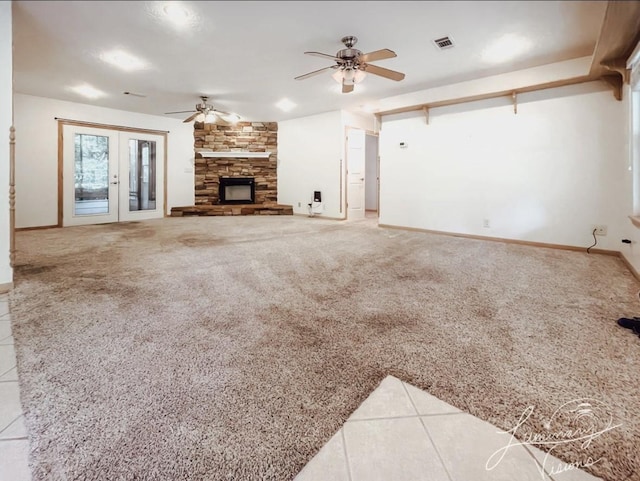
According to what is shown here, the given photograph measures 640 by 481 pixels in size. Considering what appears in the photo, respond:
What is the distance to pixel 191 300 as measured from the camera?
2406 mm

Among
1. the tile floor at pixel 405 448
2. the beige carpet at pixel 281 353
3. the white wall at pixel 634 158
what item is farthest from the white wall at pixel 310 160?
the tile floor at pixel 405 448

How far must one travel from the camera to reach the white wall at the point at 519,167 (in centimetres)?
397

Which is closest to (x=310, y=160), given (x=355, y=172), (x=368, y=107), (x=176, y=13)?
(x=355, y=172)

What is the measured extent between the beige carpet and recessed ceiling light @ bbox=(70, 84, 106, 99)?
339 cm

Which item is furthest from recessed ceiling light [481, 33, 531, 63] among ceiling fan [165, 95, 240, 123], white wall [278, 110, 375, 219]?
ceiling fan [165, 95, 240, 123]

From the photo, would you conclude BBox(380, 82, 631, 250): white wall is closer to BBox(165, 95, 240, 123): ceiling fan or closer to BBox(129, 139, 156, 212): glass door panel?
BBox(165, 95, 240, 123): ceiling fan

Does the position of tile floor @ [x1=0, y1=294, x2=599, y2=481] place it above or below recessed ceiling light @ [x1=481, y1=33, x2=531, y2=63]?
below

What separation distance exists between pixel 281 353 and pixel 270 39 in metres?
3.37

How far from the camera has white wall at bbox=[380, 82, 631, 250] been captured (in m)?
3.97

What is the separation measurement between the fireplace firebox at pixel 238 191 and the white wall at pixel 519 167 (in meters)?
3.96

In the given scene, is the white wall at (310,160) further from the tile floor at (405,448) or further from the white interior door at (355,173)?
the tile floor at (405,448)

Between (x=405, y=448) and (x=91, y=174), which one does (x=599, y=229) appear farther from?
(x=91, y=174)

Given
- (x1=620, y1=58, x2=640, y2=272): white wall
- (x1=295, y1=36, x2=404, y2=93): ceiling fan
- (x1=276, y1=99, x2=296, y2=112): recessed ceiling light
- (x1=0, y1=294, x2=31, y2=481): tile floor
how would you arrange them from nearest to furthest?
1. (x1=0, y1=294, x2=31, y2=481): tile floor
2. (x1=620, y1=58, x2=640, y2=272): white wall
3. (x1=295, y1=36, x2=404, y2=93): ceiling fan
4. (x1=276, y1=99, x2=296, y2=112): recessed ceiling light

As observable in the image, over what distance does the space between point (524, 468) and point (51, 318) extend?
2626 mm
